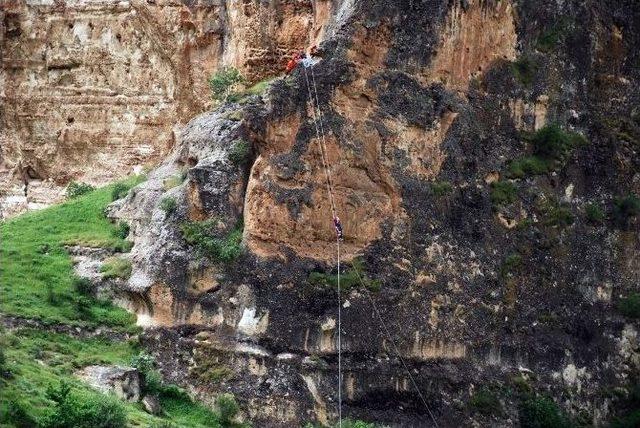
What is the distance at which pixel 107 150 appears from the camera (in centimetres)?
5412

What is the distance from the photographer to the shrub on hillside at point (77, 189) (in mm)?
52156

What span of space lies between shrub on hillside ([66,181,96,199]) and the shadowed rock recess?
15.9 ft

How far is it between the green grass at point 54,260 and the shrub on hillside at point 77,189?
2291 millimetres

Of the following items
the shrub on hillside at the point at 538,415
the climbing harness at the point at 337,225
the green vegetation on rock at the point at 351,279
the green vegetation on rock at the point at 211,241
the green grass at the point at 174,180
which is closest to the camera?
the climbing harness at the point at 337,225

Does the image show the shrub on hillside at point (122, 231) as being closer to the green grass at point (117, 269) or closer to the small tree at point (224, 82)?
the green grass at point (117, 269)

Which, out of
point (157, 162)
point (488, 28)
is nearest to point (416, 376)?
point (488, 28)

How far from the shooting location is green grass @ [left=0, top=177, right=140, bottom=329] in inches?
1667

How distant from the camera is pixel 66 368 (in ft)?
131

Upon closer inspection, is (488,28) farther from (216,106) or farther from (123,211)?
(123,211)

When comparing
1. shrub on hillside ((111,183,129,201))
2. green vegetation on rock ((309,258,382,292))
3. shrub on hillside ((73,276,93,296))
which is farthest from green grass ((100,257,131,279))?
green vegetation on rock ((309,258,382,292))

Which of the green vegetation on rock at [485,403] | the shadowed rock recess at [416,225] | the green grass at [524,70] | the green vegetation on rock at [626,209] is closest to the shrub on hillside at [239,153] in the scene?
the shadowed rock recess at [416,225]

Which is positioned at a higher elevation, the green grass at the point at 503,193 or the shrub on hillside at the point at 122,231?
the green grass at the point at 503,193

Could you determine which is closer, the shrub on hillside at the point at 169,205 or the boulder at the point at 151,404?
the boulder at the point at 151,404

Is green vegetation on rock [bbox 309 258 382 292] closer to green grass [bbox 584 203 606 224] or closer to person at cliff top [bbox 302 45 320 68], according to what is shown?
person at cliff top [bbox 302 45 320 68]
